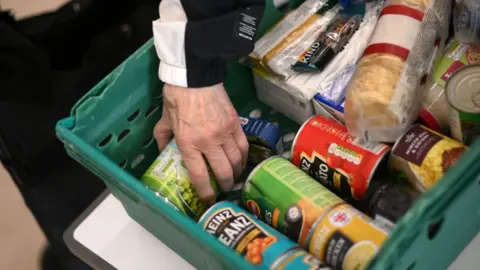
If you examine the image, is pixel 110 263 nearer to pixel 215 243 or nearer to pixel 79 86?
pixel 215 243

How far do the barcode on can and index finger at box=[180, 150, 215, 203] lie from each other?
210 mm

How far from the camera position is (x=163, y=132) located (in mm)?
899

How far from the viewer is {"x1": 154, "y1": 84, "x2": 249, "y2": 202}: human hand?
0.82 metres

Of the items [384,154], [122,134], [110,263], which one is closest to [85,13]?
[122,134]

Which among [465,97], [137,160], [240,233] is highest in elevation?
[465,97]

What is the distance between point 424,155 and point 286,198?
0.60ft

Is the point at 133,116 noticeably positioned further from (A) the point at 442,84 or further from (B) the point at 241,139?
(A) the point at 442,84

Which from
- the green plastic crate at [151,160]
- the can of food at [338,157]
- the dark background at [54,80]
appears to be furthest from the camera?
the dark background at [54,80]

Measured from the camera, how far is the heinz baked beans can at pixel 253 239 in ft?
2.30

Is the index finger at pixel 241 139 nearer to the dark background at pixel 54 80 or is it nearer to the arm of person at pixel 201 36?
the arm of person at pixel 201 36

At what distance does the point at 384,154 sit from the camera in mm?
813

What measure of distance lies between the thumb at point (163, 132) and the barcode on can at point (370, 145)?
0.27 metres

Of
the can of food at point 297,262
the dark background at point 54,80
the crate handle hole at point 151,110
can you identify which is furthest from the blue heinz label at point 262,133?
the dark background at point 54,80

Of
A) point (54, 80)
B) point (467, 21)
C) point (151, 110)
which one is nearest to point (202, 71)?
point (151, 110)
